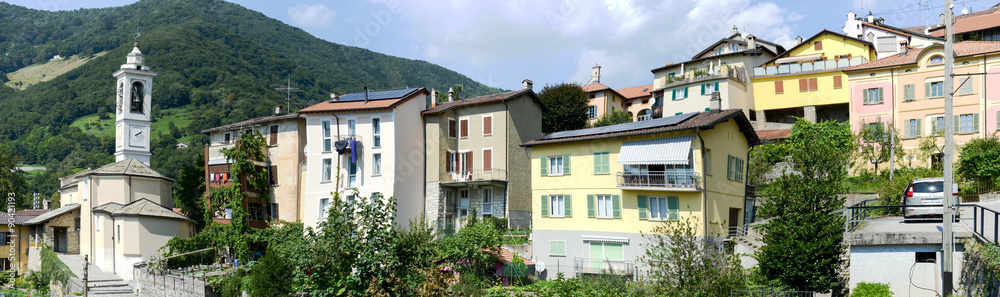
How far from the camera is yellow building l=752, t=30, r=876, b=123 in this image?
5647 cm

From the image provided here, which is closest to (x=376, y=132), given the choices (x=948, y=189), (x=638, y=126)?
(x=638, y=126)

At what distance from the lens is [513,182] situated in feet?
140

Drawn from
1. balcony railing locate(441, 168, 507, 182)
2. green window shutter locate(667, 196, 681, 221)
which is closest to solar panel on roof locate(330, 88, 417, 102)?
balcony railing locate(441, 168, 507, 182)

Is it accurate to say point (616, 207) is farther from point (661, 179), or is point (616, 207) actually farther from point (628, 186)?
point (661, 179)

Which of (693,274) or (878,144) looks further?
(878,144)

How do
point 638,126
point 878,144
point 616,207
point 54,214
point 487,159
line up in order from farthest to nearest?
point 54,214
point 878,144
point 487,159
point 638,126
point 616,207

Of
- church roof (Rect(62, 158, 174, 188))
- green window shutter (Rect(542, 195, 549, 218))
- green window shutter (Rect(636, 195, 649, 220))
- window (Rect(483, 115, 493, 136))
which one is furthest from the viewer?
church roof (Rect(62, 158, 174, 188))

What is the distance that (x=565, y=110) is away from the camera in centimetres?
5800

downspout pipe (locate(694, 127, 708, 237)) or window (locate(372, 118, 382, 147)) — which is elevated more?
window (locate(372, 118, 382, 147))

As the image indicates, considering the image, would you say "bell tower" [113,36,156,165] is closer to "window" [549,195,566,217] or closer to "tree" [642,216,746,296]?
"window" [549,195,566,217]

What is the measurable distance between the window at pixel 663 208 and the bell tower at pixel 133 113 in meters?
40.0

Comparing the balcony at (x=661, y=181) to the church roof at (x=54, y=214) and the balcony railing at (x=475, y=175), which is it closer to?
the balcony railing at (x=475, y=175)

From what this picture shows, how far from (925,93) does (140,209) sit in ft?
159

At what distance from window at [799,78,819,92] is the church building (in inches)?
1735
